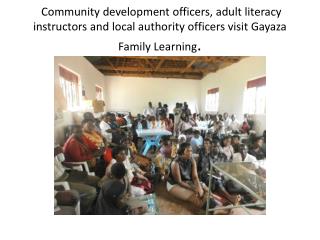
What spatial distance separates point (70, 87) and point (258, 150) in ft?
4.37

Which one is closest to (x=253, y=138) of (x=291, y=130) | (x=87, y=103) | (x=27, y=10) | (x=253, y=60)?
(x=291, y=130)

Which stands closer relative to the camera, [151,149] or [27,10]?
[27,10]

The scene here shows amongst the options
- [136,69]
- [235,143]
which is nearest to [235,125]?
[235,143]

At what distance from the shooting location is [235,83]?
1725mm

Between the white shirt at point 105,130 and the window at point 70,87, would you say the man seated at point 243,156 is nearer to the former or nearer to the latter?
the white shirt at point 105,130

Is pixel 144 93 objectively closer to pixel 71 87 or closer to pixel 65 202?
pixel 71 87

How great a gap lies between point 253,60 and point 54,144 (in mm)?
1431

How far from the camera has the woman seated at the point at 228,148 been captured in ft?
5.47

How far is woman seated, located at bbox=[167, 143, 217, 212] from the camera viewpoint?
5.36 ft

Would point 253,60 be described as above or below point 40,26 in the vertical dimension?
below

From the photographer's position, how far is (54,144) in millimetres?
1568

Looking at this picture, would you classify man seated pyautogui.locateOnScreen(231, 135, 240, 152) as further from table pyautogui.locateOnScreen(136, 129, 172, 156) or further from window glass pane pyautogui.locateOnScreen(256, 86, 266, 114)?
table pyautogui.locateOnScreen(136, 129, 172, 156)
